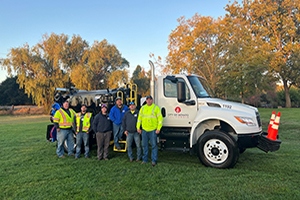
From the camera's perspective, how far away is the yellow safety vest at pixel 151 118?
5.74 metres

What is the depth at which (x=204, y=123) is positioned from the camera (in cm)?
604

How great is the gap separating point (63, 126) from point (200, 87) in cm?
457

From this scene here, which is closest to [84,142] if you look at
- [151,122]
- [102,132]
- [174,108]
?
[102,132]

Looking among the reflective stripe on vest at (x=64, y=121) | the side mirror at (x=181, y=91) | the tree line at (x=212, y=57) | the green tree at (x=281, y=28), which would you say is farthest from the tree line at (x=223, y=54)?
the reflective stripe on vest at (x=64, y=121)

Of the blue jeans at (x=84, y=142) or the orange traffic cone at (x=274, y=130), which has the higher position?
the orange traffic cone at (x=274, y=130)

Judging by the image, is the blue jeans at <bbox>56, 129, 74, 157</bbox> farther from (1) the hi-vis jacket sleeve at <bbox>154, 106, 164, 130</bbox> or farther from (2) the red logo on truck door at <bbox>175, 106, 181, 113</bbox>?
(2) the red logo on truck door at <bbox>175, 106, 181, 113</bbox>

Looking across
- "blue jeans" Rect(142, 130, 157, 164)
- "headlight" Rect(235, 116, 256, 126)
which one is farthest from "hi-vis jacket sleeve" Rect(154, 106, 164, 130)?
"headlight" Rect(235, 116, 256, 126)

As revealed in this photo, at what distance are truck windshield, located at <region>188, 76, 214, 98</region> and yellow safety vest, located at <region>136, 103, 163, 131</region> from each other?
1238mm

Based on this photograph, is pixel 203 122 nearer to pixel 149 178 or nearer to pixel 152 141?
pixel 152 141

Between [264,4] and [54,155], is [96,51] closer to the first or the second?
[264,4]

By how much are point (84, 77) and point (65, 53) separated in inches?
209

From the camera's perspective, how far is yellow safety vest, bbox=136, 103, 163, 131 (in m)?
5.74

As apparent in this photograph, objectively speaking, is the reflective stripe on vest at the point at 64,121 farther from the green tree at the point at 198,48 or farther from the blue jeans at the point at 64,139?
the green tree at the point at 198,48

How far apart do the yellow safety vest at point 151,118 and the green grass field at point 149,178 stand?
1062mm
